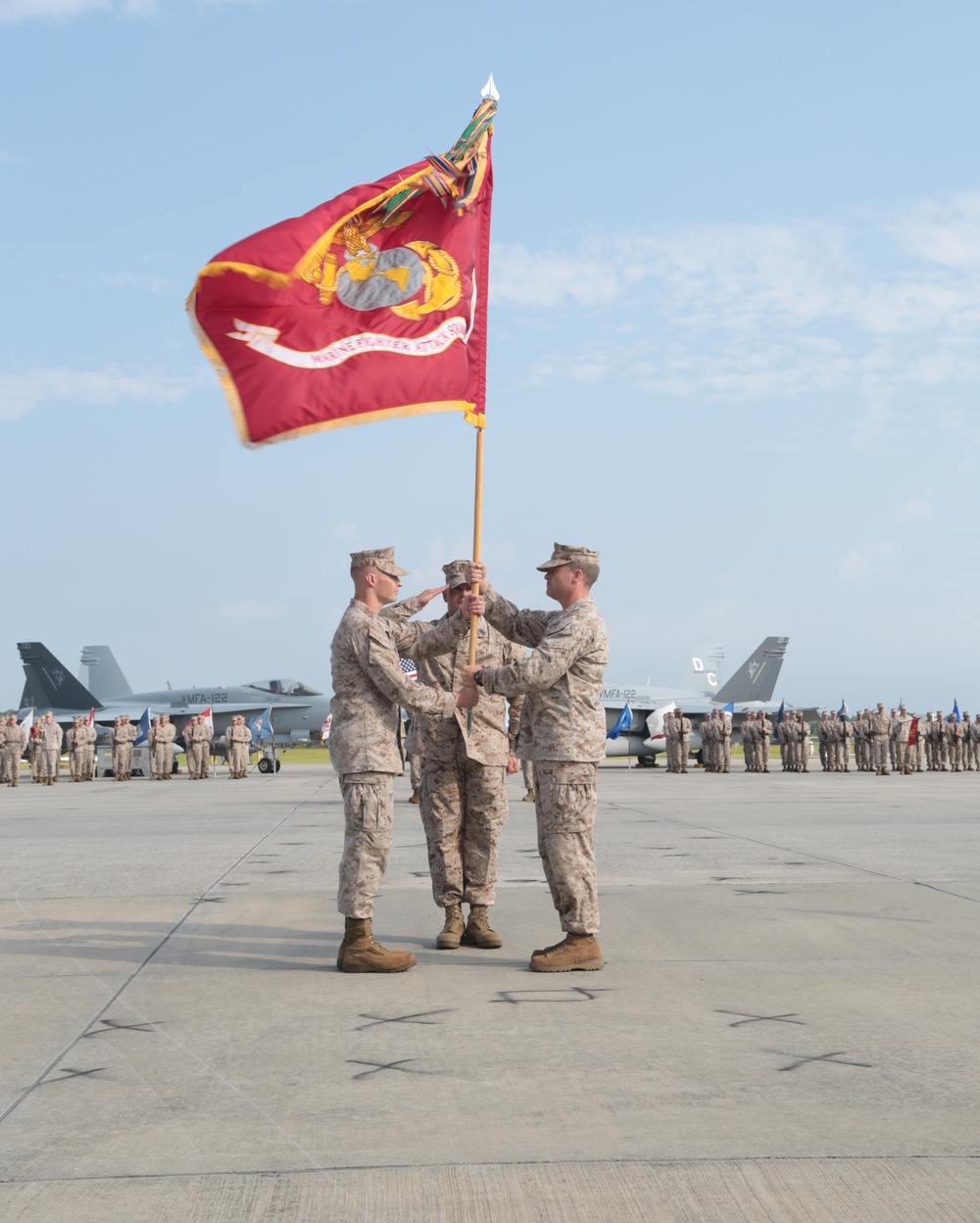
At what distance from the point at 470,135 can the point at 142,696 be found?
147 feet

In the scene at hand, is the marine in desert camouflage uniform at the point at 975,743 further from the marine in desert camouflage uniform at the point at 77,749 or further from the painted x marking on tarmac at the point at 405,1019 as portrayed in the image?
the painted x marking on tarmac at the point at 405,1019

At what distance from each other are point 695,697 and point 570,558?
43.3 metres

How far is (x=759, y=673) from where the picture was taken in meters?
51.7

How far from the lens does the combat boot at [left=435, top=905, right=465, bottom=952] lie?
19.2ft

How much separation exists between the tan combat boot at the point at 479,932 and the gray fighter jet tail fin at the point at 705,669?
176 feet

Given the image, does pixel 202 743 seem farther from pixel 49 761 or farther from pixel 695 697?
pixel 695 697

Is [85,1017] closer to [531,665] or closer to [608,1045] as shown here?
[608,1045]

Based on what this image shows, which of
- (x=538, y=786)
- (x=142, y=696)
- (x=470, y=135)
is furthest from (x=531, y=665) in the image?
(x=142, y=696)

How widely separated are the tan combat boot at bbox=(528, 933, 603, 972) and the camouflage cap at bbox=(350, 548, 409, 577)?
6.38ft

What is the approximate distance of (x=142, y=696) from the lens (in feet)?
160

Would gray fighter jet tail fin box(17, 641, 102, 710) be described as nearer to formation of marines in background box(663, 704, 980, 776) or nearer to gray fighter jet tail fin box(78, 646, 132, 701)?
gray fighter jet tail fin box(78, 646, 132, 701)

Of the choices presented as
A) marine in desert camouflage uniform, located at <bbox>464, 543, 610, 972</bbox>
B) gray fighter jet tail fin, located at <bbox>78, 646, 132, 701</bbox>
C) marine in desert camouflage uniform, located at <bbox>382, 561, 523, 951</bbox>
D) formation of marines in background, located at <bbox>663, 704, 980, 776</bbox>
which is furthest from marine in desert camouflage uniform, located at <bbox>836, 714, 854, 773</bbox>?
gray fighter jet tail fin, located at <bbox>78, 646, 132, 701</bbox>

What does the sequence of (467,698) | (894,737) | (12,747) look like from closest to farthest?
(467,698), (12,747), (894,737)

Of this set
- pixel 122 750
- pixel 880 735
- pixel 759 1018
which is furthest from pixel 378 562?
pixel 880 735
